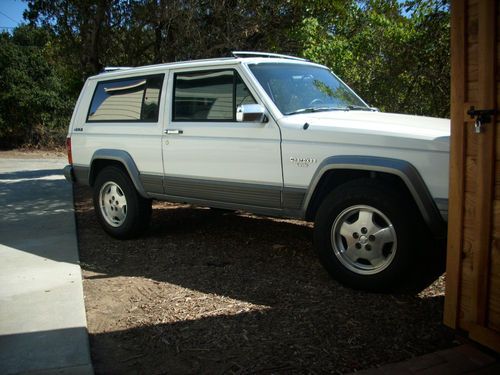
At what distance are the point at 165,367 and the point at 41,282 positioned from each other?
2065mm

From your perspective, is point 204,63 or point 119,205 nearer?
point 204,63

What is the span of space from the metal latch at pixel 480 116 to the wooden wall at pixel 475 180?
27 millimetres

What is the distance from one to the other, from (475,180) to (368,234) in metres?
1.24

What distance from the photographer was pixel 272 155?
450 cm

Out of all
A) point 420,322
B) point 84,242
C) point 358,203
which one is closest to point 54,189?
point 84,242

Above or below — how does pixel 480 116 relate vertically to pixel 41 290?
above

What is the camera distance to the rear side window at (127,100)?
563cm

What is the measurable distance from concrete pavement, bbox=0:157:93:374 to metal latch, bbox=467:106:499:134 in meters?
2.63

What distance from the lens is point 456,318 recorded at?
3.07 meters

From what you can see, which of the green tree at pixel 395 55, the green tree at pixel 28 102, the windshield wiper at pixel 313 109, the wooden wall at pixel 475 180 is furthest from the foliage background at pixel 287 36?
the green tree at pixel 28 102

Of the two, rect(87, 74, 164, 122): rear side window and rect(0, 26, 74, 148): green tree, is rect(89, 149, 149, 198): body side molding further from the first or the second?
rect(0, 26, 74, 148): green tree

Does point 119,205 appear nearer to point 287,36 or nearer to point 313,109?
point 313,109

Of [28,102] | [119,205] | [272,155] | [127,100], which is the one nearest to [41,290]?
[119,205]

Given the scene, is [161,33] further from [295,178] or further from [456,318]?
[456,318]
